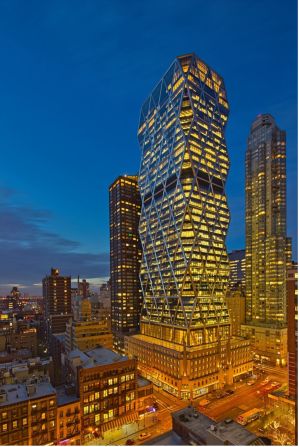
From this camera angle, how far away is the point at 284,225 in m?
78.3

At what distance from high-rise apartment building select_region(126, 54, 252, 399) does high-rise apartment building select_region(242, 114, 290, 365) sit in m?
17.0

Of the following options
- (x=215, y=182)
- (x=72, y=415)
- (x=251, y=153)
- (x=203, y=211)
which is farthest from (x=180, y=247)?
(x=251, y=153)

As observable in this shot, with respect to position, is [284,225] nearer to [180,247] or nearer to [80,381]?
[180,247]

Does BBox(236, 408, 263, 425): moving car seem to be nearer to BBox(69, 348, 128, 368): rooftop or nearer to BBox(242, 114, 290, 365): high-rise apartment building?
BBox(69, 348, 128, 368): rooftop

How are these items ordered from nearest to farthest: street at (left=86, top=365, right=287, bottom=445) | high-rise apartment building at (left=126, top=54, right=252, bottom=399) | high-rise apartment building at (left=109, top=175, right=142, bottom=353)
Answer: street at (left=86, top=365, right=287, bottom=445) < high-rise apartment building at (left=126, top=54, right=252, bottom=399) < high-rise apartment building at (left=109, top=175, right=142, bottom=353)

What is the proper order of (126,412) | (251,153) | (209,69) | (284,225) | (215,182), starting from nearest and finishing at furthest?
1. (126,412)
2. (215,182)
3. (209,69)
4. (284,225)
5. (251,153)

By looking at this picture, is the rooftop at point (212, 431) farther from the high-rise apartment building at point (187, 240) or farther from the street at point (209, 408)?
the high-rise apartment building at point (187, 240)

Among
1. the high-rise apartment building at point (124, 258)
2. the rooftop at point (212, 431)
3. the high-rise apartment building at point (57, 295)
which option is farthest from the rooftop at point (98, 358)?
the high-rise apartment building at point (57, 295)

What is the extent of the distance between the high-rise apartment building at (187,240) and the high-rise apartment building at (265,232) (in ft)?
55.8

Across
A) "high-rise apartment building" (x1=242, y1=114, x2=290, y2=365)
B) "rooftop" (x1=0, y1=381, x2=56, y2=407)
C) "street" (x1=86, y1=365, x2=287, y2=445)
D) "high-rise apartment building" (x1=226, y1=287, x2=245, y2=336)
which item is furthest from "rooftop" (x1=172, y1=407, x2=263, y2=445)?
"high-rise apartment building" (x1=226, y1=287, x2=245, y2=336)

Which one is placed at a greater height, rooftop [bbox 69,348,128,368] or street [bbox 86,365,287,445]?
rooftop [bbox 69,348,128,368]

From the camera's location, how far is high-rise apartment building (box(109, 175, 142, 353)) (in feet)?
267

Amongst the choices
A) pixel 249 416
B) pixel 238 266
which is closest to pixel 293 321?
pixel 249 416

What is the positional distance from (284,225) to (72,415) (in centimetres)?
7106
